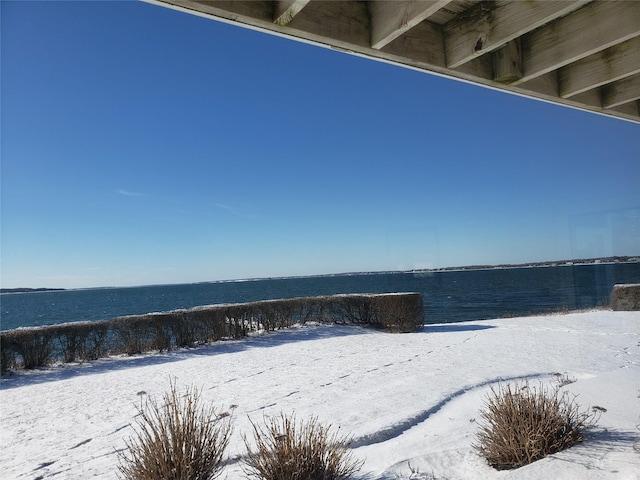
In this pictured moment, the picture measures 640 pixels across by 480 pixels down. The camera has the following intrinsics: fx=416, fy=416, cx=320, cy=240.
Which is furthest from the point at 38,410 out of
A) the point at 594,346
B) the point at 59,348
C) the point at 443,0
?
the point at 594,346

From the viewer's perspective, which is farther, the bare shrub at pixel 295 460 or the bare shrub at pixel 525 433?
the bare shrub at pixel 525 433

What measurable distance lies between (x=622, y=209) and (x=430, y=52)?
446 cm

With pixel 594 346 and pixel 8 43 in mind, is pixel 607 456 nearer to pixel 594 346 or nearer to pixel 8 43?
pixel 8 43

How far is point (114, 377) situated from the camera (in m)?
7.70

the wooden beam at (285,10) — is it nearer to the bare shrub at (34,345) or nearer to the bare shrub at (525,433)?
the bare shrub at (525,433)

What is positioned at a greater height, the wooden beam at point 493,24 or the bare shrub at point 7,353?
the wooden beam at point 493,24

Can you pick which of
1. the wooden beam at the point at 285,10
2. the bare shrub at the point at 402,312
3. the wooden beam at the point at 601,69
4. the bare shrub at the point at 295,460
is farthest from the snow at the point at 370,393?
the wooden beam at the point at 285,10

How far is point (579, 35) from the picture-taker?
2084 mm

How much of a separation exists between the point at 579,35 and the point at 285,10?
4.88 ft

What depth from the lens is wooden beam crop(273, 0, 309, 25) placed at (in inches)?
65.2

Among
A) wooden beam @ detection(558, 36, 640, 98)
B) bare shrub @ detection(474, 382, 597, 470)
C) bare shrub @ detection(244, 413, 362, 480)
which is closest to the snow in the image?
bare shrub @ detection(474, 382, 597, 470)

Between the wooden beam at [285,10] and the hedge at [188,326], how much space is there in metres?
9.59

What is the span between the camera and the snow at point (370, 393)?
314cm

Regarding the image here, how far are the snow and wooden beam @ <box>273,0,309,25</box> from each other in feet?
8.79
